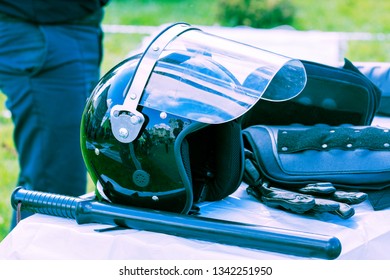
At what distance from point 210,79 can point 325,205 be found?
1.34ft

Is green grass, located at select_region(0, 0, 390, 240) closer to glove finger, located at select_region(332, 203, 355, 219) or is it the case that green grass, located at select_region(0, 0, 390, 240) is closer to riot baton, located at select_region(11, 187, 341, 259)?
riot baton, located at select_region(11, 187, 341, 259)

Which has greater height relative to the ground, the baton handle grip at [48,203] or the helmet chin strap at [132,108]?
the helmet chin strap at [132,108]

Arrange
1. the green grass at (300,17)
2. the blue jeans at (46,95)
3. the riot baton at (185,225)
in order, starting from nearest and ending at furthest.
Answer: the riot baton at (185,225), the blue jeans at (46,95), the green grass at (300,17)

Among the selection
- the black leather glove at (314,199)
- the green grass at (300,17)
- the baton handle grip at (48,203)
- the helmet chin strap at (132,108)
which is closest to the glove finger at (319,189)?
the black leather glove at (314,199)

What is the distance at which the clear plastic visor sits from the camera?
1.47 meters

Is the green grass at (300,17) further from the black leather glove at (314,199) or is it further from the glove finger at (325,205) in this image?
the glove finger at (325,205)

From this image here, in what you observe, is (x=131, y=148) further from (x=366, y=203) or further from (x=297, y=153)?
(x=366, y=203)

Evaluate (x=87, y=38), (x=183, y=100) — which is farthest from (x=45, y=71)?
(x=183, y=100)

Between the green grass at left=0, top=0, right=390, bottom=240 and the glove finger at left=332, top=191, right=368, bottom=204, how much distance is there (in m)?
4.01

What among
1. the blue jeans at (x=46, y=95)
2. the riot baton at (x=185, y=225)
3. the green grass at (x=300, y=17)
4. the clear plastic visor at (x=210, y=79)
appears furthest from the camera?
the green grass at (x=300, y=17)

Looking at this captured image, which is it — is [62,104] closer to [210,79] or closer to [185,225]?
[210,79]

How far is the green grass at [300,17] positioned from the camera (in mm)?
5786

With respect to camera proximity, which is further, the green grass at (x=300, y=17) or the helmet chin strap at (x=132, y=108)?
the green grass at (x=300, y=17)

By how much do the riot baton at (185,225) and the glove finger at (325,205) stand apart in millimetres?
163
